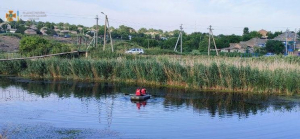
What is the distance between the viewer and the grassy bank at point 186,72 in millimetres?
22281

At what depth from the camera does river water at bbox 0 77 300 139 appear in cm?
1293

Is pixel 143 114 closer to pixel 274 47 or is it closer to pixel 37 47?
pixel 37 47

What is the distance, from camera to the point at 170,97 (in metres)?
20.4

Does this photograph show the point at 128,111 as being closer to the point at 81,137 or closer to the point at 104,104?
the point at 104,104

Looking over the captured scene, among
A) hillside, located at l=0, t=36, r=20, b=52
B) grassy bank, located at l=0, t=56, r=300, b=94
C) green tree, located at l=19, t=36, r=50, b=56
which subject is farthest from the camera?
hillside, located at l=0, t=36, r=20, b=52

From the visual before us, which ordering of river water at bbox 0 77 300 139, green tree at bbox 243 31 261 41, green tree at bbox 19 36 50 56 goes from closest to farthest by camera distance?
river water at bbox 0 77 300 139 → green tree at bbox 19 36 50 56 → green tree at bbox 243 31 261 41

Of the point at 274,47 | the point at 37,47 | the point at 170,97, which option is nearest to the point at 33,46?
the point at 37,47

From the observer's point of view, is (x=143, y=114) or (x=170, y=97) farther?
(x=170, y=97)

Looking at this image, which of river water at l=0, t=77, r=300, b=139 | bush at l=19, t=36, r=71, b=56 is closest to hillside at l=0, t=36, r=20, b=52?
bush at l=19, t=36, r=71, b=56

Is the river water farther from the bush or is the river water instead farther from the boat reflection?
the bush

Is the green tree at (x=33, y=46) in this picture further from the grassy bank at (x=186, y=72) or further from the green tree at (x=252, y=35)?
the green tree at (x=252, y=35)

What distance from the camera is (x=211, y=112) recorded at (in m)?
16.9

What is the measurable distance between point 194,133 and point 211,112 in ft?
13.2

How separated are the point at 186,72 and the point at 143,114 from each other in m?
8.99
